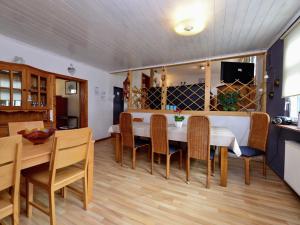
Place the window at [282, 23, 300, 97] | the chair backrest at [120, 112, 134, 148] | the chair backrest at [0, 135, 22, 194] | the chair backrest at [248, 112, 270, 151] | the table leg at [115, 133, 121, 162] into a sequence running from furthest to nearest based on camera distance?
the table leg at [115, 133, 121, 162] → the chair backrest at [120, 112, 134, 148] → the chair backrest at [248, 112, 270, 151] → the window at [282, 23, 300, 97] → the chair backrest at [0, 135, 22, 194]

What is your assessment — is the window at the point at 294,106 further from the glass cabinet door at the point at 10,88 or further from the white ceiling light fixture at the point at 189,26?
the glass cabinet door at the point at 10,88

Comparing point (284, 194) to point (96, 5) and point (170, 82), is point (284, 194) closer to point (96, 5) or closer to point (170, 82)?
point (96, 5)

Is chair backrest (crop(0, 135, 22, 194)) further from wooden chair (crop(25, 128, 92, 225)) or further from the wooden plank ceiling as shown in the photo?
the wooden plank ceiling

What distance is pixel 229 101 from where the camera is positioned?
10.2 feet

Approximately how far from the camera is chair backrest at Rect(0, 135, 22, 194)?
94cm

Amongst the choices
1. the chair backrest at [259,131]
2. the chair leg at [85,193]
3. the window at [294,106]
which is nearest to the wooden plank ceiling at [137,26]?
the window at [294,106]

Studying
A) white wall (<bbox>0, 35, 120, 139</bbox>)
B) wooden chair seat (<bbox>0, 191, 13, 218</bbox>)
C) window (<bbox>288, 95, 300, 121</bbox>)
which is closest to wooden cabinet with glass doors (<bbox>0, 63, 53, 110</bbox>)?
white wall (<bbox>0, 35, 120, 139</bbox>)

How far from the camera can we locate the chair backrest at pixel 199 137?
1935 millimetres

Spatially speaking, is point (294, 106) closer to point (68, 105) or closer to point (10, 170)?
point (10, 170)

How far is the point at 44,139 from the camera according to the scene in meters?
1.53

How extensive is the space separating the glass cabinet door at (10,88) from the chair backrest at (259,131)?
12.5ft

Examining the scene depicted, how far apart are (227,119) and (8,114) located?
401 centimetres

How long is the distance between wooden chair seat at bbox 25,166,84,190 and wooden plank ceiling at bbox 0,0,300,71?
1.82 meters

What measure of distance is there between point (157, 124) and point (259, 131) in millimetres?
1559
